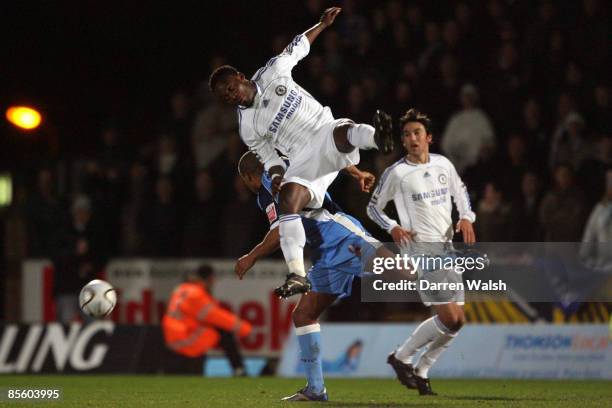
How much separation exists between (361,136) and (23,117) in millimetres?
6749

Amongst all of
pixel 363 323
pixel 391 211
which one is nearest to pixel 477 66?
pixel 363 323

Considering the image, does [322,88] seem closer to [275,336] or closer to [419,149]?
[275,336]

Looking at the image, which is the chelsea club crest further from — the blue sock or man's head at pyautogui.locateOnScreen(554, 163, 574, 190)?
man's head at pyautogui.locateOnScreen(554, 163, 574, 190)

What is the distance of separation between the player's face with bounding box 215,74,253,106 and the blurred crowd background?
17.5 feet

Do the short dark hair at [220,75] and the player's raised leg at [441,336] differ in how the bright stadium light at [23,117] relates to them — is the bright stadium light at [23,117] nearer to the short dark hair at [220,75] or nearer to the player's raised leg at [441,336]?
the short dark hair at [220,75]

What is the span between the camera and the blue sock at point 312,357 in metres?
9.51

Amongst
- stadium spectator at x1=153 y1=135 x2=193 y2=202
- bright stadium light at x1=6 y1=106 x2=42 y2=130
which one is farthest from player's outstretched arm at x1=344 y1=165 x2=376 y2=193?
stadium spectator at x1=153 y1=135 x2=193 y2=202

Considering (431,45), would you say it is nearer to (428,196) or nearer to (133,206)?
(133,206)

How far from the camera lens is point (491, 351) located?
1457cm

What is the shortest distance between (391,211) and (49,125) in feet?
17.2

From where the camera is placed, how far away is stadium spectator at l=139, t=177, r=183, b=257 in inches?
655

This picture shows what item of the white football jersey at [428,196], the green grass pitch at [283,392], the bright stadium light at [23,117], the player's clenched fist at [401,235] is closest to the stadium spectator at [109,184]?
the bright stadium light at [23,117]

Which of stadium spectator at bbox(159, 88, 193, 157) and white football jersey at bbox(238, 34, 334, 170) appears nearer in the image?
white football jersey at bbox(238, 34, 334, 170)

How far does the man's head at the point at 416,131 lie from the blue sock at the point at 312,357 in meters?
1.88
